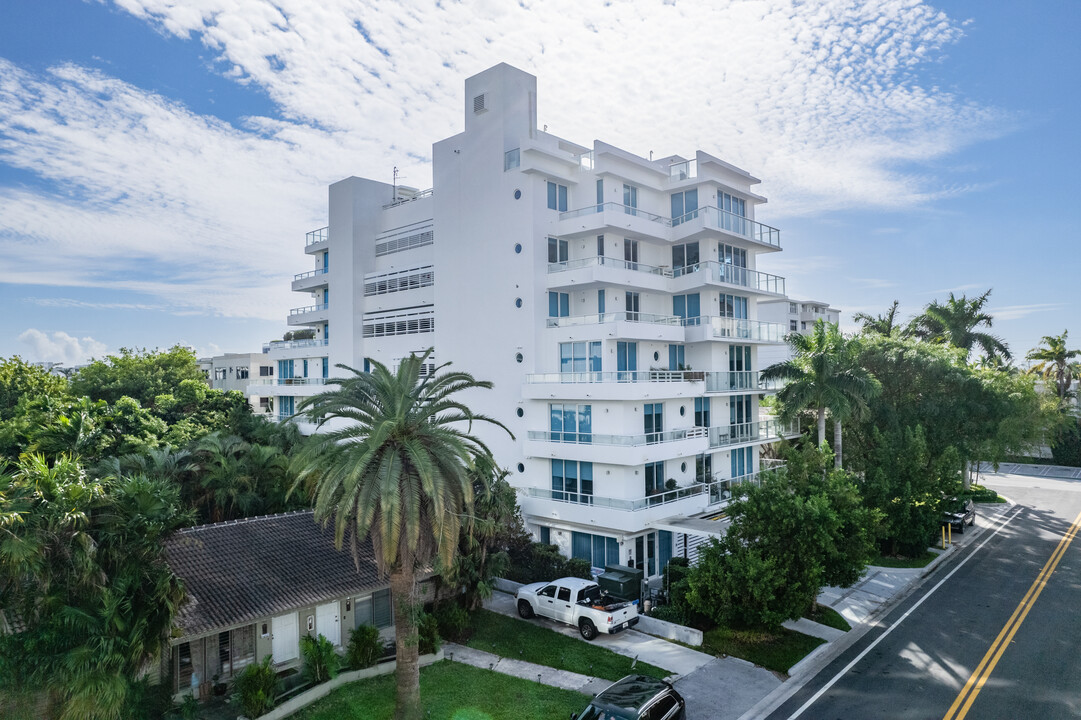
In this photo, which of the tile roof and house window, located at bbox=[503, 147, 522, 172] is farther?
house window, located at bbox=[503, 147, 522, 172]

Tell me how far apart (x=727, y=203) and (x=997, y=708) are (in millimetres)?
27247

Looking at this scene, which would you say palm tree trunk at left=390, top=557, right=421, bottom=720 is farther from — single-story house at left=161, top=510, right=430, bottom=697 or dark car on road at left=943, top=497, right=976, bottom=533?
dark car on road at left=943, top=497, right=976, bottom=533

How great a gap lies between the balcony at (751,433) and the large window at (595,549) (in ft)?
26.5

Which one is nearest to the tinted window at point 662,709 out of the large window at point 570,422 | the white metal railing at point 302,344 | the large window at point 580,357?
the large window at point 570,422

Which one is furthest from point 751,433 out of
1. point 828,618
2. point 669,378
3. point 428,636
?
point 428,636

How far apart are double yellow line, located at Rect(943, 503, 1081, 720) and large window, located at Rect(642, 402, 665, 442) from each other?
14.1 meters

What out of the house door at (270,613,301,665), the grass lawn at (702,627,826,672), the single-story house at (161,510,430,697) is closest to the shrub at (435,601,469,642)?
the single-story house at (161,510,430,697)

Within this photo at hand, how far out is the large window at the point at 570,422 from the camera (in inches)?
1219

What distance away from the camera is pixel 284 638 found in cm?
2078

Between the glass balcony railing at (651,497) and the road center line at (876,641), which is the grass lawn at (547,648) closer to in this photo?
the road center line at (876,641)

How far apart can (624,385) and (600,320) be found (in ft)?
13.4

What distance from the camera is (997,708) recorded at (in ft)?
57.0

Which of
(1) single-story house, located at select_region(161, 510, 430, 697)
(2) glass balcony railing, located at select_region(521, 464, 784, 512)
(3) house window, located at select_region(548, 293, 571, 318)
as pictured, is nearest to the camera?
(1) single-story house, located at select_region(161, 510, 430, 697)

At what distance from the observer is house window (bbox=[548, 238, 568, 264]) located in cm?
3438
